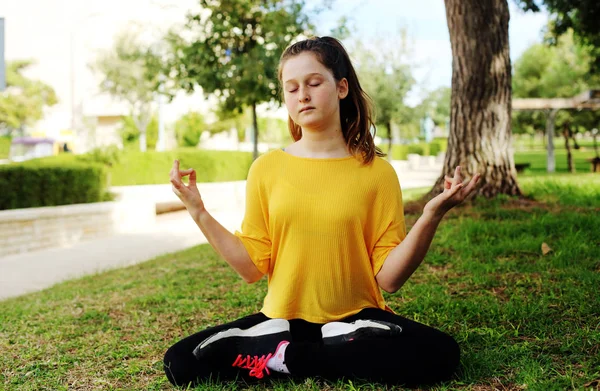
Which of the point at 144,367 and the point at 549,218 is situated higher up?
the point at 549,218

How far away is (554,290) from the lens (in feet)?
13.1

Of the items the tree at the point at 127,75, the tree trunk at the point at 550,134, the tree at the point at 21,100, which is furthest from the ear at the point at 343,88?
the tree at the point at 21,100

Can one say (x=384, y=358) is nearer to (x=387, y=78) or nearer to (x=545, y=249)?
(x=545, y=249)

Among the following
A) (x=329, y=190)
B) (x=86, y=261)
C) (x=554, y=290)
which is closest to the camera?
(x=329, y=190)

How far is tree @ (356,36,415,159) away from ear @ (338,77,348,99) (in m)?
23.8

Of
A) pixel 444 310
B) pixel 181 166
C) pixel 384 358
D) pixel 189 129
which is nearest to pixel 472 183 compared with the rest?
pixel 384 358

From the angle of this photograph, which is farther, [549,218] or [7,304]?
[549,218]

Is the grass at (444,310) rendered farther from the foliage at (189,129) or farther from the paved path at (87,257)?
the foliage at (189,129)

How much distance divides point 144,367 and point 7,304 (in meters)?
2.67

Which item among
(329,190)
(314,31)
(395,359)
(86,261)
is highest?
(314,31)

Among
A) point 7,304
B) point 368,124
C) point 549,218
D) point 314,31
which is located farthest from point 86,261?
point 314,31

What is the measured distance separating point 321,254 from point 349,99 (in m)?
0.73

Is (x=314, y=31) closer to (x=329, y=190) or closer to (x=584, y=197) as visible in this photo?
(x=584, y=197)

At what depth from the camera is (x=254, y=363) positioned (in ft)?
8.69
